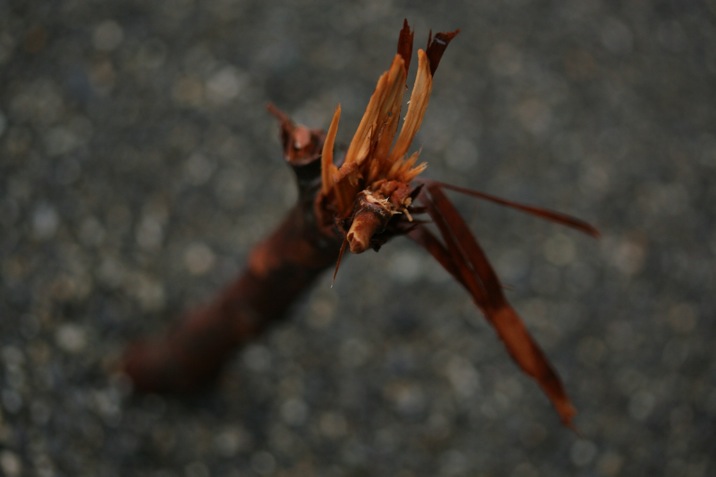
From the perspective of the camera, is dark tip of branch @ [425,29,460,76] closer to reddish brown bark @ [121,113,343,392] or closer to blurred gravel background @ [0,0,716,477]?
reddish brown bark @ [121,113,343,392]

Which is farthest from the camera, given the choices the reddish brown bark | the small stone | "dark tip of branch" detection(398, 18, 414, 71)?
the small stone

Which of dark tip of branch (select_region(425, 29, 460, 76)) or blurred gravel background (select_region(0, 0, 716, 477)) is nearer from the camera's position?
dark tip of branch (select_region(425, 29, 460, 76))

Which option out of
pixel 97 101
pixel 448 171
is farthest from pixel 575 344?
pixel 97 101

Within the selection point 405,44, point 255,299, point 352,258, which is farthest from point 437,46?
point 352,258

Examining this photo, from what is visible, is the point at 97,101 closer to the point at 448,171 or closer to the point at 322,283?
the point at 322,283

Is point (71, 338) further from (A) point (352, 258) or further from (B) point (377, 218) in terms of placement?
(B) point (377, 218)

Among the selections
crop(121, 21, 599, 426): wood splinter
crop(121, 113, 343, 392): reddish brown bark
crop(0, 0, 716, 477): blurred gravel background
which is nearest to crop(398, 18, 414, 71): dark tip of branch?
crop(121, 21, 599, 426): wood splinter

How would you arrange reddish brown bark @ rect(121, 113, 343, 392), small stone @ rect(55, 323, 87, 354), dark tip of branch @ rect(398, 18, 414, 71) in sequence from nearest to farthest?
dark tip of branch @ rect(398, 18, 414, 71) < reddish brown bark @ rect(121, 113, 343, 392) < small stone @ rect(55, 323, 87, 354)

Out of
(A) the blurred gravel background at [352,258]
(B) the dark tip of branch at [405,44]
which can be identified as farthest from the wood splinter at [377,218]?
(A) the blurred gravel background at [352,258]
